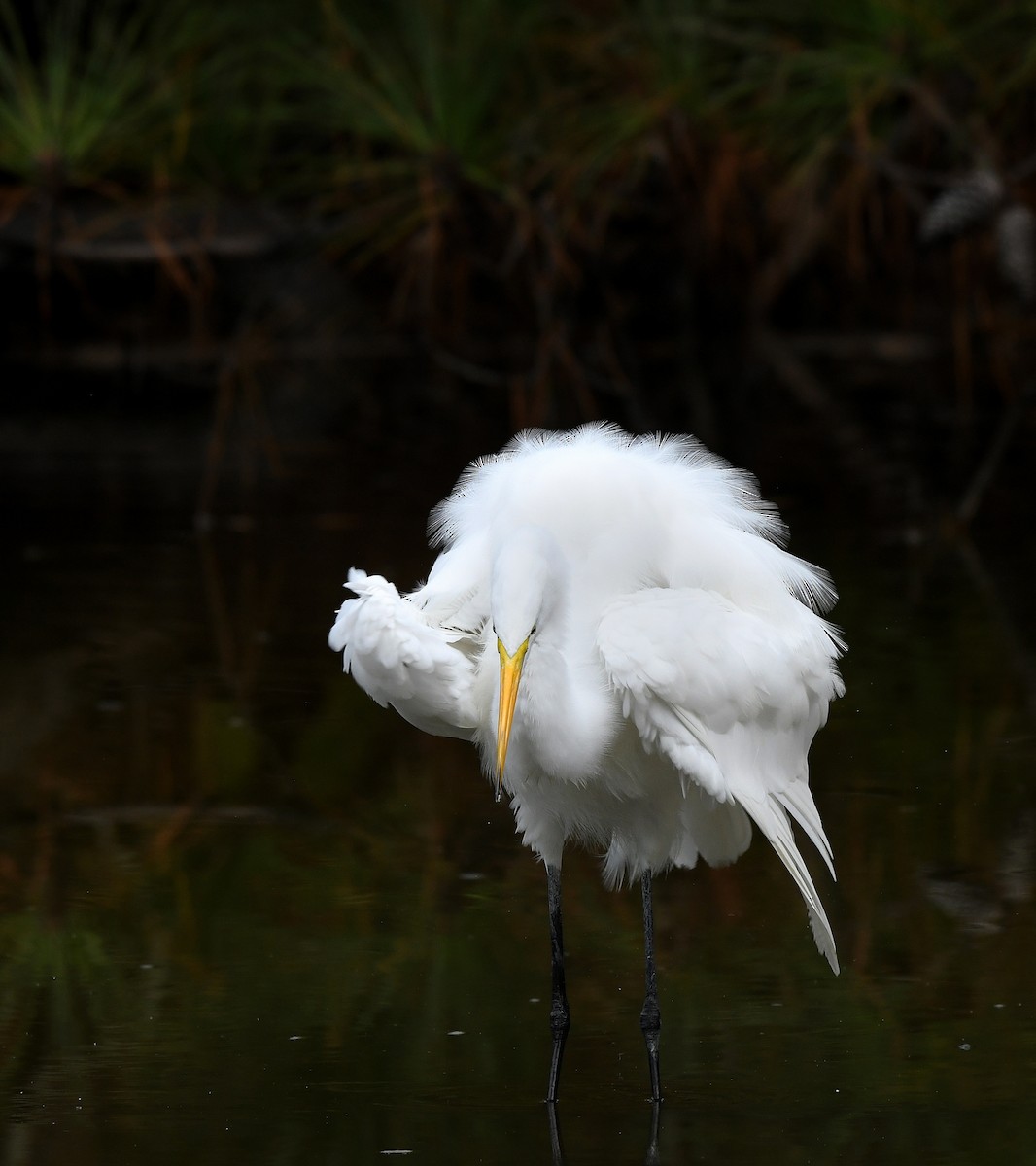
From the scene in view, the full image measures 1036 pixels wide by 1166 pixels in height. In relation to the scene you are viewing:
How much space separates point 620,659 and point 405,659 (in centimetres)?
36

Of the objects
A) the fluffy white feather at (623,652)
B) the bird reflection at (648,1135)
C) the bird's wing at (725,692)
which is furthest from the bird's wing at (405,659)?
the bird reflection at (648,1135)

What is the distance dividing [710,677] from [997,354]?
9294mm

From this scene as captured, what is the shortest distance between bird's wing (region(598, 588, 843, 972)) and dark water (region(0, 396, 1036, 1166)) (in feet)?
1.04

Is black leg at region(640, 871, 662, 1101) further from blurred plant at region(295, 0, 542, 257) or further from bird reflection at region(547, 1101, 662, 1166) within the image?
blurred plant at region(295, 0, 542, 257)

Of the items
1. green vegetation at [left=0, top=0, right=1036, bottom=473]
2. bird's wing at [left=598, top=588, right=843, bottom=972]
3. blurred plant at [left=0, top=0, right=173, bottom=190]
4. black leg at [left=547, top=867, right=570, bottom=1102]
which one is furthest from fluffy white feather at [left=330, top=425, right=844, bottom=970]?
blurred plant at [left=0, top=0, right=173, bottom=190]

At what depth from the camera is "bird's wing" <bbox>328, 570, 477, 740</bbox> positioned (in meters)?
3.32

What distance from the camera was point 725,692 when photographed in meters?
3.25

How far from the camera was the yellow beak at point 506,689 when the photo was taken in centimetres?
303

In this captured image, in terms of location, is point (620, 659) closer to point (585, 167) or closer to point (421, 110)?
point (585, 167)

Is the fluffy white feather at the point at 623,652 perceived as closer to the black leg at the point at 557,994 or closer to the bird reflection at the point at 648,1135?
the black leg at the point at 557,994

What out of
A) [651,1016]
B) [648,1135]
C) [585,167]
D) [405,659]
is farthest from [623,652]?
[585,167]

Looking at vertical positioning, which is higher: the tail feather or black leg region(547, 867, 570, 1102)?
the tail feather

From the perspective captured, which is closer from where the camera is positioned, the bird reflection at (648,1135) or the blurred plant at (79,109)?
the bird reflection at (648,1135)

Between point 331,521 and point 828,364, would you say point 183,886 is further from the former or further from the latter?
point 828,364
